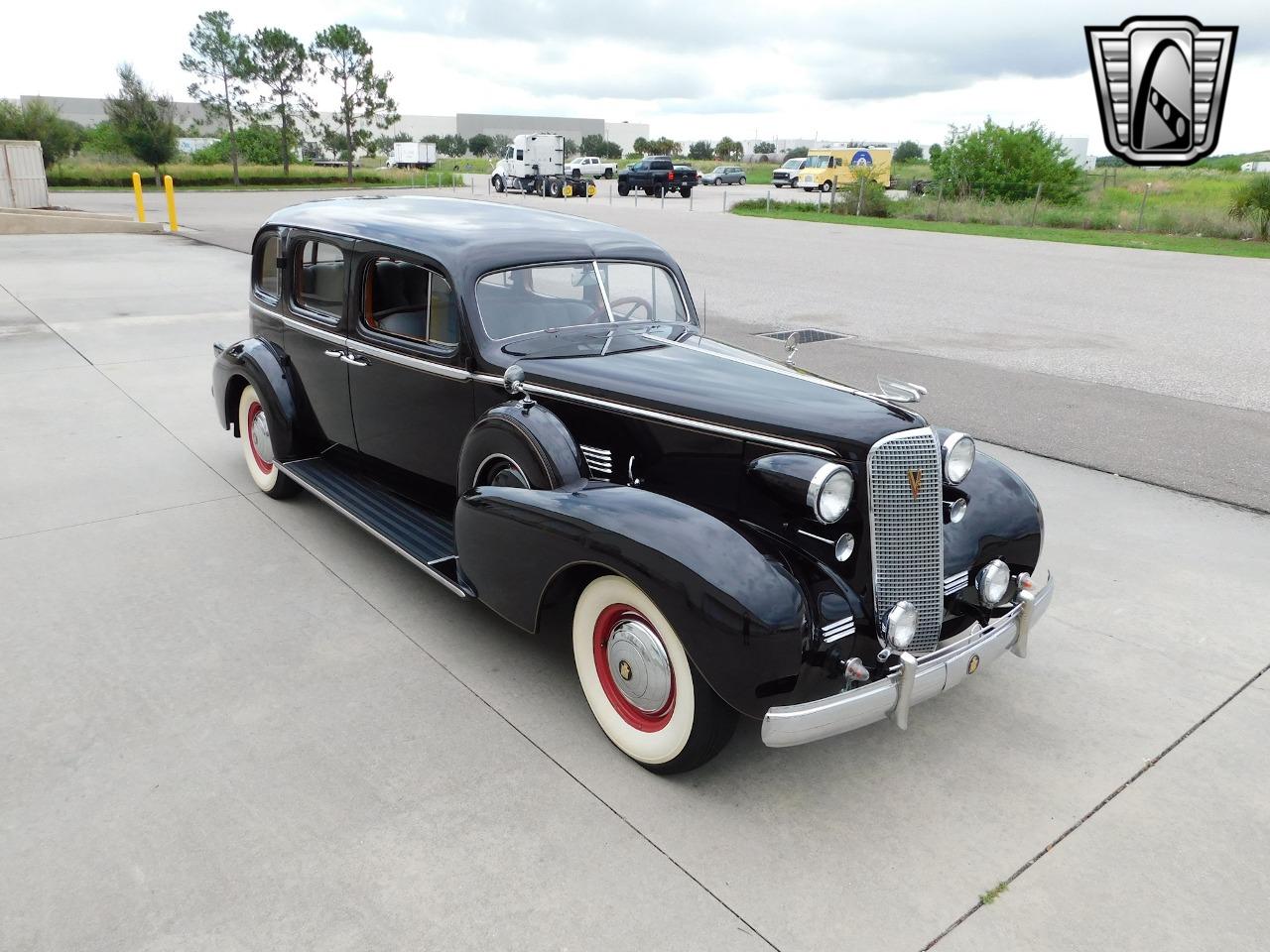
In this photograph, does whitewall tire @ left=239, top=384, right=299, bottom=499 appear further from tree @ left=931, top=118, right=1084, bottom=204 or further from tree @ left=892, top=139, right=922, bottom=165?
tree @ left=892, top=139, right=922, bottom=165

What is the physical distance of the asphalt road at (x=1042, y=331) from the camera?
22.4 feet

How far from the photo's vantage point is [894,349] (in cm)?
990

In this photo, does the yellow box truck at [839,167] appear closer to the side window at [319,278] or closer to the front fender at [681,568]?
the side window at [319,278]

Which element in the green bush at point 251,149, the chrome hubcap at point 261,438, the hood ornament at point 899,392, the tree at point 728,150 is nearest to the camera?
the hood ornament at point 899,392

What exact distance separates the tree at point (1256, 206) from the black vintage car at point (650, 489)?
23036 mm

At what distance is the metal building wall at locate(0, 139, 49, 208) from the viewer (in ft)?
77.4

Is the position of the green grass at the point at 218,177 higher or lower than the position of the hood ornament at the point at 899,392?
higher

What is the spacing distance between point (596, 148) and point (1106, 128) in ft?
275

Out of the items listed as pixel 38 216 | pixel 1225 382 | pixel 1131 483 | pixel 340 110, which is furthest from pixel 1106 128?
pixel 340 110

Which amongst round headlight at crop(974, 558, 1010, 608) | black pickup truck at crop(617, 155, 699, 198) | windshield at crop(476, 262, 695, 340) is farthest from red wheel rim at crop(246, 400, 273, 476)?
black pickup truck at crop(617, 155, 699, 198)

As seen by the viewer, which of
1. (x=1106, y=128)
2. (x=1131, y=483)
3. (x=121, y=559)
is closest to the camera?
(x=121, y=559)

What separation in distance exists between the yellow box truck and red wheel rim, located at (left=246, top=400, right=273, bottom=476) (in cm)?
3826

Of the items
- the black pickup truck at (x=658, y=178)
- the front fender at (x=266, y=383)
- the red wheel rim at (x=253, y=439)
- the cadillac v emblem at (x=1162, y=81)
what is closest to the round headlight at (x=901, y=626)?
the front fender at (x=266, y=383)

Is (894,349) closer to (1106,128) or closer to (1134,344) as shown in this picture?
(1134,344)
